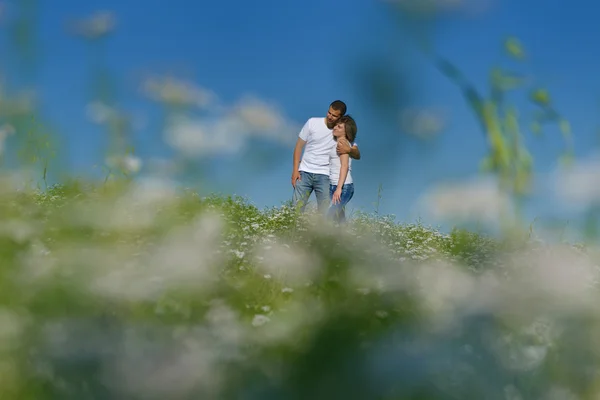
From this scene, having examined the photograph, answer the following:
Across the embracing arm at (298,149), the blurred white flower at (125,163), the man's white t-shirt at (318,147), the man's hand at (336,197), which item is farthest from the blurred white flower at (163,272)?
the embracing arm at (298,149)

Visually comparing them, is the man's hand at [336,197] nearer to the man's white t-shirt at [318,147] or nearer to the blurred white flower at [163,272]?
the man's white t-shirt at [318,147]

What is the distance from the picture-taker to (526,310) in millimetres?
1115

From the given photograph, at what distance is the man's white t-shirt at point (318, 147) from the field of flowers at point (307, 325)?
558 cm

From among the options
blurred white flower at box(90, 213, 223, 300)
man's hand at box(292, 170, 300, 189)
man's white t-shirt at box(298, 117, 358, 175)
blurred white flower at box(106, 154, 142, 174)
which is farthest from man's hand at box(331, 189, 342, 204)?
blurred white flower at box(90, 213, 223, 300)

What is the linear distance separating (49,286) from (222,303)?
A: 1.47 ft

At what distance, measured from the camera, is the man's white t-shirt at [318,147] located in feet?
24.6

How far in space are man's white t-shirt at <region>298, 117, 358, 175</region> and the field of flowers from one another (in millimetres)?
5582

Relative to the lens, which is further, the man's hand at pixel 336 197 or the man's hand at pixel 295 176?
the man's hand at pixel 295 176

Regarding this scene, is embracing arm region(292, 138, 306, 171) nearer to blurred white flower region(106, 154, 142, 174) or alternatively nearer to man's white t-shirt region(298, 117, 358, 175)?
man's white t-shirt region(298, 117, 358, 175)

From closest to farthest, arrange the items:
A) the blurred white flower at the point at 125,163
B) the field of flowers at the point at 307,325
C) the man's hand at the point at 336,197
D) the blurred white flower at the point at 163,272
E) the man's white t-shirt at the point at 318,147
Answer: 1. the field of flowers at the point at 307,325
2. the blurred white flower at the point at 163,272
3. the blurred white flower at the point at 125,163
4. the man's hand at the point at 336,197
5. the man's white t-shirt at the point at 318,147

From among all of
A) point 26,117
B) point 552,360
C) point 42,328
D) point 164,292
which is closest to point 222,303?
point 164,292

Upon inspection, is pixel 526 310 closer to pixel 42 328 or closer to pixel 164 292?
pixel 164 292

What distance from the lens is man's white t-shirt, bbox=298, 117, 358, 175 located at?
7500 mm

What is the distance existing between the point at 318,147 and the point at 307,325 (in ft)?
20.7
